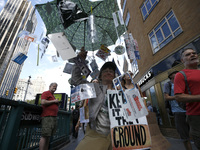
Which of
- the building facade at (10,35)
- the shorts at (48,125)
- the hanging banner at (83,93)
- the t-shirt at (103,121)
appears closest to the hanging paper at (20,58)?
the shorts at (48,125)

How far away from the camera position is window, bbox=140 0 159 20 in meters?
8.64

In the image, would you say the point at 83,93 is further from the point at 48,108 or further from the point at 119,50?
the point at 119,50

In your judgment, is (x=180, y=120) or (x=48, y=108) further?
(x=48, y=108)

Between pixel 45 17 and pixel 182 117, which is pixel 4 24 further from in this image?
pixel 182 117

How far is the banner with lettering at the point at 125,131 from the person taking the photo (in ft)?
4.34

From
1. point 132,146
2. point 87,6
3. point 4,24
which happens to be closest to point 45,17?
point 87,6

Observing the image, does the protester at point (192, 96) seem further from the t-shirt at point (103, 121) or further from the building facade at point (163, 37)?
the building facade at point (163, 37)

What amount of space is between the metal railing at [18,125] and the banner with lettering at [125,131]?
200cm

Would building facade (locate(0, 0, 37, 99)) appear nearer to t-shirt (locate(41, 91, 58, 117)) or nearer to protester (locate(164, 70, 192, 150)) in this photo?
t-shirt (locate(41, 91, 58, 117))

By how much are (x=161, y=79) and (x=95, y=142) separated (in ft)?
24.4

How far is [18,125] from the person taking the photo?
2.37 metres

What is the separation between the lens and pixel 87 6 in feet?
11.9

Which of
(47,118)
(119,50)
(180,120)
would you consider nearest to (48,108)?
(47,118)

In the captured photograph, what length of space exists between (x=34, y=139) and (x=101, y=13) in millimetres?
5022
